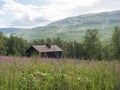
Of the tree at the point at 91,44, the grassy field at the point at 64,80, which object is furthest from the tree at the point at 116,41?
the grassy field at the point at 64,80

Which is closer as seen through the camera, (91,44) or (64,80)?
(64,80)

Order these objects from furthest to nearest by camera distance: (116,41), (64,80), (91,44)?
(91,44), (116,41), (64,80)

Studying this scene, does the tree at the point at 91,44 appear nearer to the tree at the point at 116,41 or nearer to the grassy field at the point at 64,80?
the tree at the point at 116,41

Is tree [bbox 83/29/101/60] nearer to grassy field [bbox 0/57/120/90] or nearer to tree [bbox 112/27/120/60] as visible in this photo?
tree [bbox 112/27/120/60]

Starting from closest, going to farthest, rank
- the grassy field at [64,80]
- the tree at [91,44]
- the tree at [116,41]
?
1. the grassy field at [64,80]
2. the tree at [116,41]
3. the tree at [91,44]

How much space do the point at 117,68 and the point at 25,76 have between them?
2.56 meters

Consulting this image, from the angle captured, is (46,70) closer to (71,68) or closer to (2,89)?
(71,68)

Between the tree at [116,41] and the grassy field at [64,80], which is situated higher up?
the grassy field at [64,80]

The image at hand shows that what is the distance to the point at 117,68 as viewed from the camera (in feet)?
25.2

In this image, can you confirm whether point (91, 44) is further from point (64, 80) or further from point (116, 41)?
point (64, 80)

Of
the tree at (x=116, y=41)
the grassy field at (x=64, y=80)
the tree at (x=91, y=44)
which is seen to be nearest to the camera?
the grassy field at (x=64, y=80)

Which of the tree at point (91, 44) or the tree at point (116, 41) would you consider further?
the tree at point (91, 44)

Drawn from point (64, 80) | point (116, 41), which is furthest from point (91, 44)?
point (64, 80)

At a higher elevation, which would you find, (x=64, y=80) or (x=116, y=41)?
(x=64, y=80)
